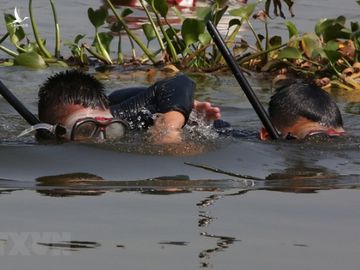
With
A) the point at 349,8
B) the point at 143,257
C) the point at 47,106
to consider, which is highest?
the point at 349,8

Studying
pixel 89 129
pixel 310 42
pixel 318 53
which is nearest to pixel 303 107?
pixel 89 129

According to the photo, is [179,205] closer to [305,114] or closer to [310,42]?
[305,114]

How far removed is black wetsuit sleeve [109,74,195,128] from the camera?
5566 millimetres

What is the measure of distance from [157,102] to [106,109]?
0.46 meters

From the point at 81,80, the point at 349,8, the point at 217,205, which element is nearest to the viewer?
the point at 217,205

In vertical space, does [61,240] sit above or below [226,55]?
below

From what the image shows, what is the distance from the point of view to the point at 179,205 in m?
4.01

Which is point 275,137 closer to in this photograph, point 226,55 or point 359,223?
point 226,55

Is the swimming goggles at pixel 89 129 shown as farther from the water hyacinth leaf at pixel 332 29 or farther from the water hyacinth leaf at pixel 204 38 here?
the water hyacinth leaf at pixel 332 29

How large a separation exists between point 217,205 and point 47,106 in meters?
1.51

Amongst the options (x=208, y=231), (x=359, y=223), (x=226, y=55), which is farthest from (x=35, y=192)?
(x=226, y=55)

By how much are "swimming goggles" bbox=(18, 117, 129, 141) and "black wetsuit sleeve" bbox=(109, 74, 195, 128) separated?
0.38m

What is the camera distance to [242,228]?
12.1 feet

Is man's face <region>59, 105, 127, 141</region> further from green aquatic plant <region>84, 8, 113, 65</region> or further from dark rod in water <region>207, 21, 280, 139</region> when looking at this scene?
green aquatic plant <region>84, 8, 113, 65</region>
